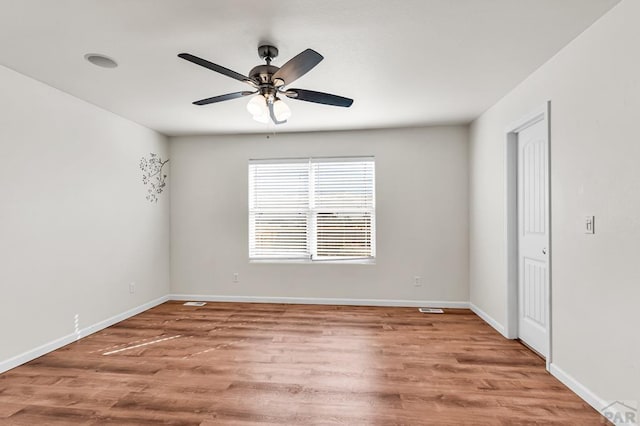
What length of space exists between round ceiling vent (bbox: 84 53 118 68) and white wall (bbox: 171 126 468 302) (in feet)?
8.05

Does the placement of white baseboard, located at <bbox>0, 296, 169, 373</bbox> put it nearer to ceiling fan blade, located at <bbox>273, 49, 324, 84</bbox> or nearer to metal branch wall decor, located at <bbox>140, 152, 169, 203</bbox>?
metal branch wall decor, located at <bbox>140, 152, 169, 203</bbox>

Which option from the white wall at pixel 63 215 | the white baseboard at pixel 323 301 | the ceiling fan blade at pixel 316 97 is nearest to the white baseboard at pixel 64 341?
the white wall at pixel 63 215

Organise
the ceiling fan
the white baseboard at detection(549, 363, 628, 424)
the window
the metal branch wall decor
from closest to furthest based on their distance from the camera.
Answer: the white baseboard at detection(549, 363, 628, 424), the ceiling fan, the metal branch wall decor, the window

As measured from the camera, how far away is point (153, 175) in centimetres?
495

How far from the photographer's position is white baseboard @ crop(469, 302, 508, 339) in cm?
372

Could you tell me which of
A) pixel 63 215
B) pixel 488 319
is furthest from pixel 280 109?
pixel 488 319

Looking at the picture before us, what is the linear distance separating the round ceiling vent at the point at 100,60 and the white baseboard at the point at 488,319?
14.5ft

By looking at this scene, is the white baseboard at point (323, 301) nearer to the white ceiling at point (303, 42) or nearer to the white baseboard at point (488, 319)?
the white baseboard at point (488, 319)

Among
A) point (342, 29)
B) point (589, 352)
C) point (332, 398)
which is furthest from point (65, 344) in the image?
point (589, 352)

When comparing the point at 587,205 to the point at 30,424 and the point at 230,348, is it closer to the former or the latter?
the point at 230,348

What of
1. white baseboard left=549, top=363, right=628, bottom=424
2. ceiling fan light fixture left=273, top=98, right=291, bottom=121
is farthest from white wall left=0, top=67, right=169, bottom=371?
white baseboard left=549, top=363, right=628, bottom=424

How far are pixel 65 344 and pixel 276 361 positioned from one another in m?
2.15

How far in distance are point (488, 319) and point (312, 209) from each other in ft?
8.72

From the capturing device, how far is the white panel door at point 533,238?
3.03 meters
